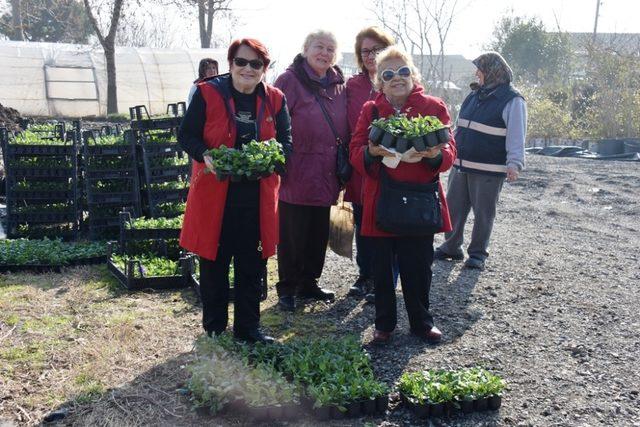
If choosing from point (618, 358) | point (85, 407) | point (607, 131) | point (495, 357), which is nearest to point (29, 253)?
point (85, 407)

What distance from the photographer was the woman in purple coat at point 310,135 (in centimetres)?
495

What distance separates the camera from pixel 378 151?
424cm

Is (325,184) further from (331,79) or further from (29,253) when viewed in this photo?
(29,253)

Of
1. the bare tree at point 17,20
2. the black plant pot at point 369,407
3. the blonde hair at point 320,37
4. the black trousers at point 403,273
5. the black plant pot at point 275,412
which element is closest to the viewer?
the black plant pot at point 275,412

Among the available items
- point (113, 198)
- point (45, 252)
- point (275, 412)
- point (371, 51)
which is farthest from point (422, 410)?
point (113, 198)

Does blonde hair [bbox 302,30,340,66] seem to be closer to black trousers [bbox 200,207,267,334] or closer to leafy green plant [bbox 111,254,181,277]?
black trousers [bbox 200,207,267,334]

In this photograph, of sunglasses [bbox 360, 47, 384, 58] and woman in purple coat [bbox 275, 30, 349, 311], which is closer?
woman in purple coat [bbox 275, 30, 349, 311]

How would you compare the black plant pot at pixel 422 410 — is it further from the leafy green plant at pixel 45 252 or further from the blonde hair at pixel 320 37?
the leafy green plant at pixel 45 252

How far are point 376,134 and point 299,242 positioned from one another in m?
1.27

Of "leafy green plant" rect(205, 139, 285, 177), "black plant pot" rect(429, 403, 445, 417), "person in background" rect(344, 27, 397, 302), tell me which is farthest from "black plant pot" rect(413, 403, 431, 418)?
"person in background" rect(344, 27, 397, 302)

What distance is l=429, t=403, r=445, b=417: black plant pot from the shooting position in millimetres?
3602

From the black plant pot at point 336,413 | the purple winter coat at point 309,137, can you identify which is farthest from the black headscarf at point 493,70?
the black plant pot at point 336,413

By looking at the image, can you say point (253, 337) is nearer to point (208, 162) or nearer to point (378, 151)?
point (208, 162)

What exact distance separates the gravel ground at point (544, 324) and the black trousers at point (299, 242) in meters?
0.40
